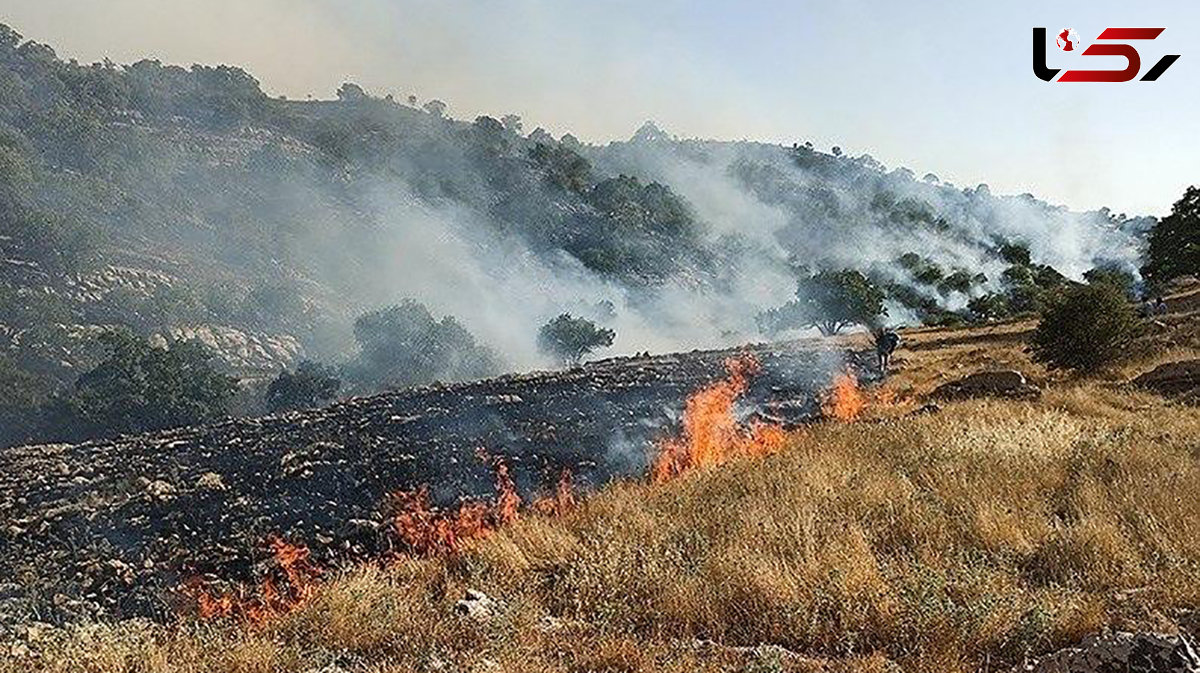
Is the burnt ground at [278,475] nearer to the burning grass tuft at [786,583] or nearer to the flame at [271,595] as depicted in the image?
the flame at [271,595]

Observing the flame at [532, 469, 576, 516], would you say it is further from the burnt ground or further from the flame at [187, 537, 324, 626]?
the flame at [187, 537, 324, 626]

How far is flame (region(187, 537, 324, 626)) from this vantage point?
727 cm

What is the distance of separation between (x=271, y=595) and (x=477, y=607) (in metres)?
3.22

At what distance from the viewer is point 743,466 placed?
35.0 ft

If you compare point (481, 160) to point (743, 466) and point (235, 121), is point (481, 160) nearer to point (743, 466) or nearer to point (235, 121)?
point (235, 121)

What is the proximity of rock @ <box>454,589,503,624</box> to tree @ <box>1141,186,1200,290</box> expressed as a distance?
45.8 metres

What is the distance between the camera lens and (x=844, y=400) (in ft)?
57.4

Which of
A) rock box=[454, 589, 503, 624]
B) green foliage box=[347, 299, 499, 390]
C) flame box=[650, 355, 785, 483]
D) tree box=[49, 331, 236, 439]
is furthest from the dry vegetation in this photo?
green foliage box=[347, 299, 499, 390]

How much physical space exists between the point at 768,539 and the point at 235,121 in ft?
358

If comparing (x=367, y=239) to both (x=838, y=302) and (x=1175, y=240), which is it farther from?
(x=1175, y=240)

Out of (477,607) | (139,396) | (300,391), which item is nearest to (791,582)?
(477,607)

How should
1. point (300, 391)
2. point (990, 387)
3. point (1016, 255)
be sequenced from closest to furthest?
point (990, 387) → point (300, 391) → point (1016, 255)

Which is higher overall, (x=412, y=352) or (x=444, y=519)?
(x=412, y=352)

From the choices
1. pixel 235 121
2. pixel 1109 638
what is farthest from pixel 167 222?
pixel 1109 638
